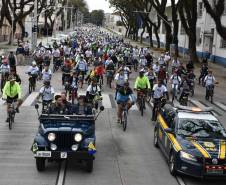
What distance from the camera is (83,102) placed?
1403 cm

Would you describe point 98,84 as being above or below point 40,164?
above

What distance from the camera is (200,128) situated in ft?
42.8

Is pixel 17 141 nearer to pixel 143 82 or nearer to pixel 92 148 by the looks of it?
pixel 92 148

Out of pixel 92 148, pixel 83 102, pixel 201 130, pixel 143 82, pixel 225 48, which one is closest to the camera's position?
pixel 92 148

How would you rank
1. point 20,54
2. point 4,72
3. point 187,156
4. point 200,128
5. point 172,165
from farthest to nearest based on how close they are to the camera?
point 20,54 → point 4,72 → point 200,128 → point 172,165 → point 187,156

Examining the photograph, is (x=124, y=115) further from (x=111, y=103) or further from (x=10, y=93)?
(x=111, y=103)

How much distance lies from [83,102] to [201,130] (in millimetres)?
3324

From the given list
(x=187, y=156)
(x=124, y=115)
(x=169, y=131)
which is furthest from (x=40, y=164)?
(x=124, y=115)

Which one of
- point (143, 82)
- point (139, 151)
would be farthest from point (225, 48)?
point (139, 151)

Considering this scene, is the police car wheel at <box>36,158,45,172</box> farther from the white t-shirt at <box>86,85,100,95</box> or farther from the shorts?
the white t-shirt at <box>86,85,100,95</box>

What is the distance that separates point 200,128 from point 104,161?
2671 mm

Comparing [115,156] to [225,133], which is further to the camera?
[115,156]

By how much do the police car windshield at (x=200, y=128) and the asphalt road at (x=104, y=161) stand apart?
1.10 meters

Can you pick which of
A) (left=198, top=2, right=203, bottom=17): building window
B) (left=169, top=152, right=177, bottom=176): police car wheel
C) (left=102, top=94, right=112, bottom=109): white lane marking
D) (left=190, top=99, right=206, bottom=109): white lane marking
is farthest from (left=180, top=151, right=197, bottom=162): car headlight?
(left=198, top=2, right=203, bottom=17): building window
